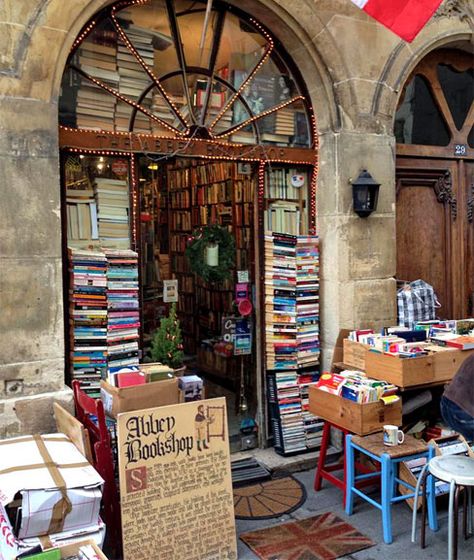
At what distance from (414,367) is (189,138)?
2779 millimetres

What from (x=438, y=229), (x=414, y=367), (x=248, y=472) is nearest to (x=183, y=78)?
(x=414, y=367)

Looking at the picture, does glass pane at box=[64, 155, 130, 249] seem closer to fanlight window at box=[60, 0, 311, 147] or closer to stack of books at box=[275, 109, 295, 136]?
fanlight window at box=[60, 0, 311, 147]

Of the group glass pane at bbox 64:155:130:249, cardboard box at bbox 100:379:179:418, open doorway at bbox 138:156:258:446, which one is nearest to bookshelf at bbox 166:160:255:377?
open doorway at bbox 138:156:258:446

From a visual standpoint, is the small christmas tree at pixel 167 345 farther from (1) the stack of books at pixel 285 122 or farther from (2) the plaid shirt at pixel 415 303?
(2) the plaid shirt at pixel 415 303

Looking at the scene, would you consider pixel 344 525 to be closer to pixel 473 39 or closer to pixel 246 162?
pixel 246 162

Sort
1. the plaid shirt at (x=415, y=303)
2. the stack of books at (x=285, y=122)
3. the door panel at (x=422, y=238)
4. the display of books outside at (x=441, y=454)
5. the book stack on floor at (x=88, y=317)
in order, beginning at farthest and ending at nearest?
the door panel at (x=422, y=238), the plaid shirt at (x=415, y=303), the stack of books at (x=285, y=122), the book stack on floor at (x=88, y=317), the display of books outside at (x=441, y=454)

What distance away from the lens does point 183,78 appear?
5344mm

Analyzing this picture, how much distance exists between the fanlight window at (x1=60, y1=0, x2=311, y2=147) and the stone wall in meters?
0.24

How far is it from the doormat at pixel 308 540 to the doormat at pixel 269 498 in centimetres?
23

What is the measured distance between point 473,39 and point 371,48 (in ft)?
4.95

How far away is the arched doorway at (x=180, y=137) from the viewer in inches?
195

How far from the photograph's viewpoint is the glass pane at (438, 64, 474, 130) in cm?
688

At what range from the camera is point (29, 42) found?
4332 millimetres

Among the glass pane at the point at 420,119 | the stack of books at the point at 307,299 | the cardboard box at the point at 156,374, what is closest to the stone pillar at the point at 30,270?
the cardboard box at the point at 156,374
